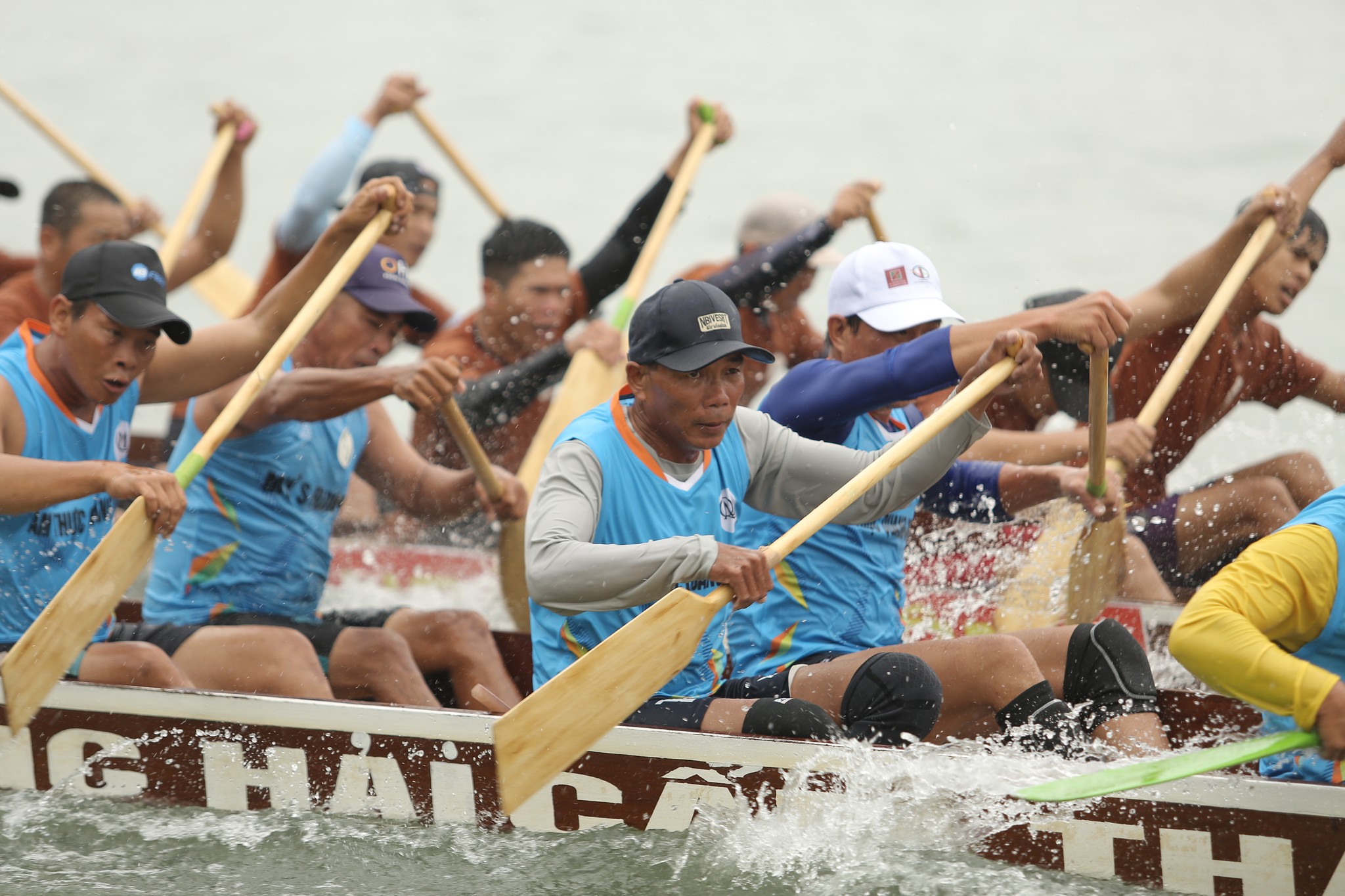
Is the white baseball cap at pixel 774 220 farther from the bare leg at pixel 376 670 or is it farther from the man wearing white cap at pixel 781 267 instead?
the bare leg at pixel 376 670

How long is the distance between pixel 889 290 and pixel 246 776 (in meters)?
1.85

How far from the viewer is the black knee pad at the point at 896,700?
283 cm

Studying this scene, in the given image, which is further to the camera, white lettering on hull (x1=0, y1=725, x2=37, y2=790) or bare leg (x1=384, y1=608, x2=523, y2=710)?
bare leg (x1=384, y1=608, x2=523, y2=710)

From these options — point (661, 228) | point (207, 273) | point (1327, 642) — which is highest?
point (207, 273)

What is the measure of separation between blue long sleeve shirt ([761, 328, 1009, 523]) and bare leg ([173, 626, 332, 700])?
1268mm

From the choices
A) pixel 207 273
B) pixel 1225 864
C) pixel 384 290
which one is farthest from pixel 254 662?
pixel 207 273

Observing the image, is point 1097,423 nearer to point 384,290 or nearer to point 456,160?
point 384,290

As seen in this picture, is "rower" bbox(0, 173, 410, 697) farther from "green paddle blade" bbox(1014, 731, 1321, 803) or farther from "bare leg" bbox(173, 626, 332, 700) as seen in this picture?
"green paddle blade" bbox(1014, 731, 1321, 803)

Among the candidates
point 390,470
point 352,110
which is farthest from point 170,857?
point 352,110

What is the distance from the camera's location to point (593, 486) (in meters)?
2.81

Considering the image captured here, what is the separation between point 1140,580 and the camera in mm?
4539

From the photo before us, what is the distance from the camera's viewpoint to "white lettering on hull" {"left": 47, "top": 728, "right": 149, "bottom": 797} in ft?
11.0

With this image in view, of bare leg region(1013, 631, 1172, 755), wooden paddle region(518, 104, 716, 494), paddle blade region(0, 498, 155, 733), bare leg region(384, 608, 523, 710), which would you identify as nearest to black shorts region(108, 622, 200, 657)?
paddle blade region(0, 498, 155, 733)

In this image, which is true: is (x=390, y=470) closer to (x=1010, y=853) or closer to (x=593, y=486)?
(x=593, y=486)
